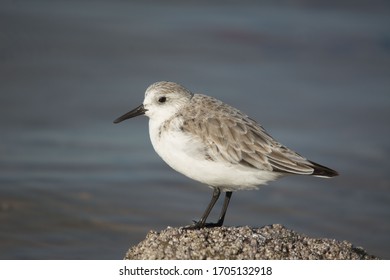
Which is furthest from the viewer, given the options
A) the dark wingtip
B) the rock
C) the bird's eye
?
the bird's eye

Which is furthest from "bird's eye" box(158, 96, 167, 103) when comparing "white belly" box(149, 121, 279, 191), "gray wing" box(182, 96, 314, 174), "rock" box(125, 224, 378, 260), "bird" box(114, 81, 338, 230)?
"rock" box(125, 224, 378, 260)

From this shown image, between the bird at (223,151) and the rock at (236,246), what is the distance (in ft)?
1.82

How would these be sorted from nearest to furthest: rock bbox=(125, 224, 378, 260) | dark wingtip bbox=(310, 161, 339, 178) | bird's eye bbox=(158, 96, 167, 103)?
rock bbox=(125, 224, 378, 260), dark wingtip bbox=(310, 161, 339, 178), bird's eye bbox=(158, 96, 167, 103)

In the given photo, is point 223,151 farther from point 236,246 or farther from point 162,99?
point 236,246

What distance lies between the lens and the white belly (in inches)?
342

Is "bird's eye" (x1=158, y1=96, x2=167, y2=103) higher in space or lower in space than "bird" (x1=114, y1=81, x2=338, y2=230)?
higher

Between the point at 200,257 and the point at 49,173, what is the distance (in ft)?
18.2

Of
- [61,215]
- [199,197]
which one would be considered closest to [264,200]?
[199,197]

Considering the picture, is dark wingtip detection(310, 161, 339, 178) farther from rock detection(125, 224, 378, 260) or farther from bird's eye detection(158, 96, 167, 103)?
bird's eye detection(158, 96, 167, 103)

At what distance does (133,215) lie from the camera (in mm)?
12219

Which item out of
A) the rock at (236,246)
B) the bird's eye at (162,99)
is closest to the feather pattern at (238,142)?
the bird's eye at (162,99)

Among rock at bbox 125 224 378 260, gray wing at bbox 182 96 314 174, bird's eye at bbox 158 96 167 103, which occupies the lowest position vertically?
rock at bbox 125 224 378 260

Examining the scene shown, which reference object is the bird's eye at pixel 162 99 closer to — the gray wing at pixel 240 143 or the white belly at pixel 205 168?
the gray wing at pixel 240 143

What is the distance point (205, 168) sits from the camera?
8688mm
